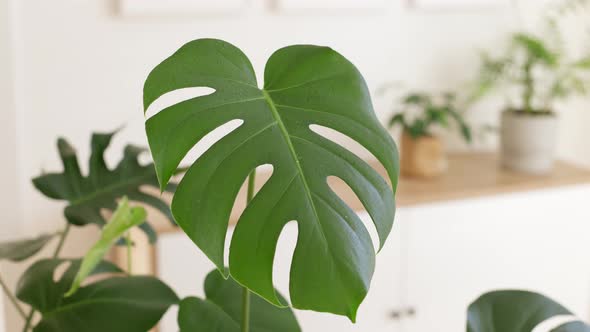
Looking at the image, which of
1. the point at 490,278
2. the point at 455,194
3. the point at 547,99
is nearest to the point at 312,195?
the point at 455,194

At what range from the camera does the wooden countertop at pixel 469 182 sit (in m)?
2.29

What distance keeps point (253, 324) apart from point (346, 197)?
3.81 ft

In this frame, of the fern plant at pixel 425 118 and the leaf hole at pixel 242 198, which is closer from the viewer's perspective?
the leaf hole at pixel 242 198

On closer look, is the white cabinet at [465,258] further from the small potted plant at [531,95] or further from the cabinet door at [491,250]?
the small potted plant at [531,95]

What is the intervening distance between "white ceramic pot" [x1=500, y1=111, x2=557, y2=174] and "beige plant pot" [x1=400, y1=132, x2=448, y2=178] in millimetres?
218

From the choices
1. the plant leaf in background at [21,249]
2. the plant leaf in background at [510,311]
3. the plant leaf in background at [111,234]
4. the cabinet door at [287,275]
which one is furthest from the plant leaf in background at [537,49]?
the plant leaf in background at [111,234]

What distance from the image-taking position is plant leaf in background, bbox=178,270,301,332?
1.02 m

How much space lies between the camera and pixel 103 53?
2217mm

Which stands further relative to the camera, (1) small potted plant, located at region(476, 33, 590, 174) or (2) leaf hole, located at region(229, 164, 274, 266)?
(1) small potted plant, located at region(476, 33, 590, 174)

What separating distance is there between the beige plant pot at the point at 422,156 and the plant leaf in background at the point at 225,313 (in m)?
1.39

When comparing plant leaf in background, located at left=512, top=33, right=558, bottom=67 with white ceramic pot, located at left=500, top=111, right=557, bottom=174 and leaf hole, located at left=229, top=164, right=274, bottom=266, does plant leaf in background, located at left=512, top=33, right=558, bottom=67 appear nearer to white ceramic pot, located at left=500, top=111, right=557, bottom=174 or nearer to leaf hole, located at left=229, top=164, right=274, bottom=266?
white ceramic pot, located at left=500, top=111, right=557, bottom=174

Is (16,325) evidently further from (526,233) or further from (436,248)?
(526,233)

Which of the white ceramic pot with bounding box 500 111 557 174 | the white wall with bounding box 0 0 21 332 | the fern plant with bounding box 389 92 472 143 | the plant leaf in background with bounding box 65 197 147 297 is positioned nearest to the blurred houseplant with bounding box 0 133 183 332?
the plant leaf in background with bounding box 65 197 147 297

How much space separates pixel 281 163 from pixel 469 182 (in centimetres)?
170
